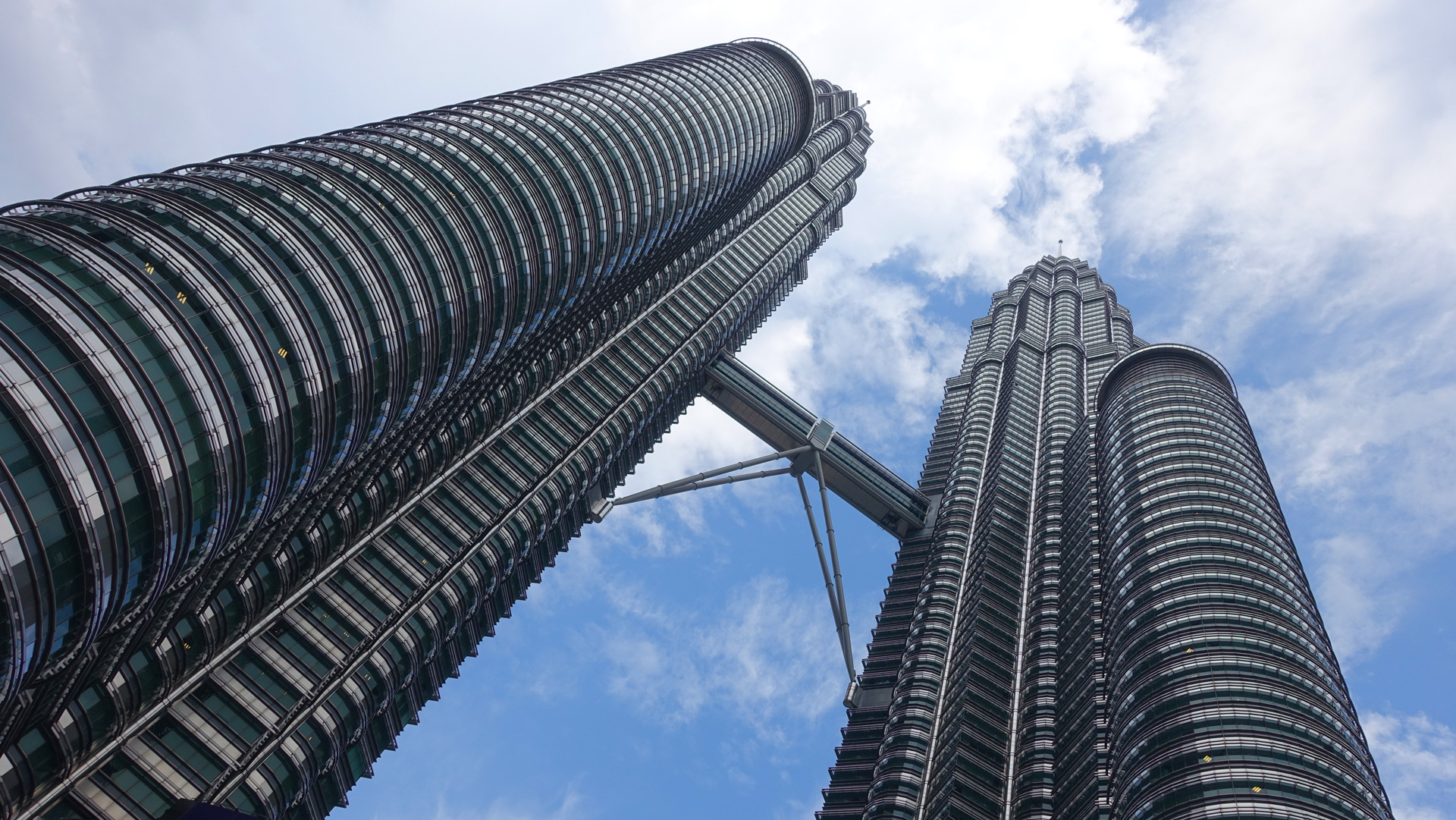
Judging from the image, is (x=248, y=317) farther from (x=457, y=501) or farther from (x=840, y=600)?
(x=840, y=600)

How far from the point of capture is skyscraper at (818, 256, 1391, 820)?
205 feet

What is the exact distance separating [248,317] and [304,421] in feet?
16.9

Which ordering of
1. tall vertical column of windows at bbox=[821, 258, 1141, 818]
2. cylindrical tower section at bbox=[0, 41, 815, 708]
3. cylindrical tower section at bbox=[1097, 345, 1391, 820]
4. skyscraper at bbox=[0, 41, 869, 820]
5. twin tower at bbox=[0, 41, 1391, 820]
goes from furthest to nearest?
tall vertical column of windows at bbox=[821, 258, 1141, 818] < cylindrical tower section at bbox=[1097, 345, 1391, 820] < twin tower at bbox=[0, 41, 1391, 820] < skyscraper at bbox=[0, 41, 869, 820] < cylindrical tower section at bbox=[0, 41, 815, 708]

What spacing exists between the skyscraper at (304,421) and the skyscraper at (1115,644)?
3904 cm

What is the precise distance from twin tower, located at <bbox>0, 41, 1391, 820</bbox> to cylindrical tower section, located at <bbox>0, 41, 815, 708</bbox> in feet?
0.55

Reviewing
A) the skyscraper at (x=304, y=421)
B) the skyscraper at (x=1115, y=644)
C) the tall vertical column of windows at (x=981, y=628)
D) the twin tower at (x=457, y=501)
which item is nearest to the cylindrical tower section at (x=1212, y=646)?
the skyscraper at (x=1115, y=644)

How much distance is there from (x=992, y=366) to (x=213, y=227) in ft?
480

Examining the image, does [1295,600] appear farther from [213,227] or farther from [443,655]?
[213,227]

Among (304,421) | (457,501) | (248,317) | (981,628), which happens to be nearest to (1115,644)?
(981,628)

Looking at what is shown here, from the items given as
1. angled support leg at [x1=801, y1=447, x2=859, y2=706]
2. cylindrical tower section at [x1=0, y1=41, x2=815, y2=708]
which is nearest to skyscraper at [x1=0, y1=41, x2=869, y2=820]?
cylindrical tower section at [x1=0, y1=41, x2=815, y2=708]

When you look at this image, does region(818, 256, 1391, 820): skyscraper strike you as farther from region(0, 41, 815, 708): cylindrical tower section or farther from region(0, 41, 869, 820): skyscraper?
region(0, 41, 815, 708): cylindrical tower section

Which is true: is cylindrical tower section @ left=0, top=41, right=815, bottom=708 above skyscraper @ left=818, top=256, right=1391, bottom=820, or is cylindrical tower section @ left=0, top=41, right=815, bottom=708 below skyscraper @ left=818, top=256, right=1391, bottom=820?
below

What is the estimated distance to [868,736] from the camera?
4021 inches

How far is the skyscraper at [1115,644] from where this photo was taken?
2462 inches
